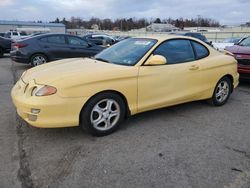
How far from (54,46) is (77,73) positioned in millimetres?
7495

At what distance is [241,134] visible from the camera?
4.23 metres

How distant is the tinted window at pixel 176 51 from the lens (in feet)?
15.3

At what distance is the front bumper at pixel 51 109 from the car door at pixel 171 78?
1.03 m

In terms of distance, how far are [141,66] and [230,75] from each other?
7.84 feet

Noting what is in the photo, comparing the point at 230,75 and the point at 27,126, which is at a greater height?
the point at 230,75

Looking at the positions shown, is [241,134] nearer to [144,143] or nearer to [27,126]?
[144,143]

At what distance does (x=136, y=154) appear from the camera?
3531mm

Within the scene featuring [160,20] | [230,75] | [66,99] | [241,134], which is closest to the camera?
[66,99]

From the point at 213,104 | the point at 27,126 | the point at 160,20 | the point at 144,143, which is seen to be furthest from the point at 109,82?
the point at 160,20

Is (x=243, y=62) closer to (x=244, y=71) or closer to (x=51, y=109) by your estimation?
(x=244, y=71)

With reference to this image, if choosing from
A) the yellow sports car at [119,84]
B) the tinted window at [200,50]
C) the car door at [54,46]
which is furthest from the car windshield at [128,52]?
the car door at [54,46]

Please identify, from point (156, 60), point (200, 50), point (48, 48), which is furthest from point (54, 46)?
point (156, 60)

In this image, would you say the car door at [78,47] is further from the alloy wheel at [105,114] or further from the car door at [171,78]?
the alloy wheel at [105,114]

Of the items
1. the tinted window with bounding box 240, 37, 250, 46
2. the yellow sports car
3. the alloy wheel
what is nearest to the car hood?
the yellow sports car
